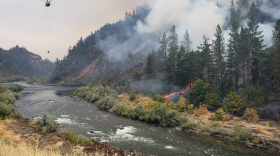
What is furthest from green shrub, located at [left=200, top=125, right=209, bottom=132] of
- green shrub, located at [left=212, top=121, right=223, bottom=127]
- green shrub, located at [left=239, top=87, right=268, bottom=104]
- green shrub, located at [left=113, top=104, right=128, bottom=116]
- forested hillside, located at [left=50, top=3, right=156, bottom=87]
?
forested hillside, located at [left=50, top=3, right=156, bottom=87]

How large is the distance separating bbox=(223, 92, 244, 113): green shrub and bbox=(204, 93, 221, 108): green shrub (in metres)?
2.01

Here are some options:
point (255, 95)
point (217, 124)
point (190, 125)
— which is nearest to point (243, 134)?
point (217, 124)

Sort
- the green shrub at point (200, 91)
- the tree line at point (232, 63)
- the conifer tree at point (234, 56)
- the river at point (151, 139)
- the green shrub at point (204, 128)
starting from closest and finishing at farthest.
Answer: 1. the river at point (151, 139)
2. the green shrub at point (204, 128)
3. the tree line at point (232, 63)
4. the green shrub at point (200, 91)
5. the conifer tree at point (234, 56)

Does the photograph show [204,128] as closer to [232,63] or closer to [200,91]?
[200,91]

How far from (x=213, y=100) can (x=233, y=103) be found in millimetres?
4212

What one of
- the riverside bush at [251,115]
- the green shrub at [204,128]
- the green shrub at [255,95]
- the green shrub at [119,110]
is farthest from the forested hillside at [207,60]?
the green shrub at [119,110]

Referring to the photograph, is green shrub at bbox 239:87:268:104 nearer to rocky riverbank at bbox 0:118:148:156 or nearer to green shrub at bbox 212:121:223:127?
green shrub at bbox 212:121:223:127

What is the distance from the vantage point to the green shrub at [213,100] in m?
35.1

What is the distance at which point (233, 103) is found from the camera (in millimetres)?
31672

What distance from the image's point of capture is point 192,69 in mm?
48156

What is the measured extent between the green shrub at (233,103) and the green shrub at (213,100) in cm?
201

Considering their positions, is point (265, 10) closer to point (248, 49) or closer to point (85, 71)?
point (248, 49)

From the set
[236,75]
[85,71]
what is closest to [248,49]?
[236,75]

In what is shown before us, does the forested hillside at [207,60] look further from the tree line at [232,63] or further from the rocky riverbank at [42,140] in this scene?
the rocky riverbank at [42,140]
